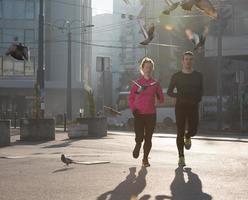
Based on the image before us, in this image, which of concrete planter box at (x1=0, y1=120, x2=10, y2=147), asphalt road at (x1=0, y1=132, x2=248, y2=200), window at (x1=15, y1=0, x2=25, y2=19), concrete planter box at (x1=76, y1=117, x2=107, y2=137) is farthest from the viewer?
window at (x1=15, y1=0, x2=25, y2=19)

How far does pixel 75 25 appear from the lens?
7312 centimetres

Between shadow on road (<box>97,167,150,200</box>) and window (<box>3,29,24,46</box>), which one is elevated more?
window (<box>3,29,24,46</box>)

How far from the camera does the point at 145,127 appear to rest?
10.5 meters

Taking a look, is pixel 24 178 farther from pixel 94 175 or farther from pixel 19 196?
pixel 19 196

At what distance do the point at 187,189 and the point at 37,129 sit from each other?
43.8 feet

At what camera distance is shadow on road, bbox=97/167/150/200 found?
281 inches

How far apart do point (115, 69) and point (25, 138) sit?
13219 centimetres

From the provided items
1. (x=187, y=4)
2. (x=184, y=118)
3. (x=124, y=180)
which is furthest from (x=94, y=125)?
(x=187, y=4)

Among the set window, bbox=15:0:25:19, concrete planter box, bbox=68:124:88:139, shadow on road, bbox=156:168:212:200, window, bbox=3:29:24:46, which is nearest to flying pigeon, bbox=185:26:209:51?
shadow on road, bbox=156:168:212:200

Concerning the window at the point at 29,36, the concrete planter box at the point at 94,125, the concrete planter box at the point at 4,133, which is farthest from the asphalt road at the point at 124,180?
the window at the point at 29,36

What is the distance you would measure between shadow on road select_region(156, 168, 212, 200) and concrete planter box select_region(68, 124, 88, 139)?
44.7 feet

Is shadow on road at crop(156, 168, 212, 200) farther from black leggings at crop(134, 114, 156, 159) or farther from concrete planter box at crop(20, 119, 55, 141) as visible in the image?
concrete planter box at crop(20, 119, 55, 141)

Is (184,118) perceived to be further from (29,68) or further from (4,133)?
(29,68)

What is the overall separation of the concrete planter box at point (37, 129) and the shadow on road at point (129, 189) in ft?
38.0
